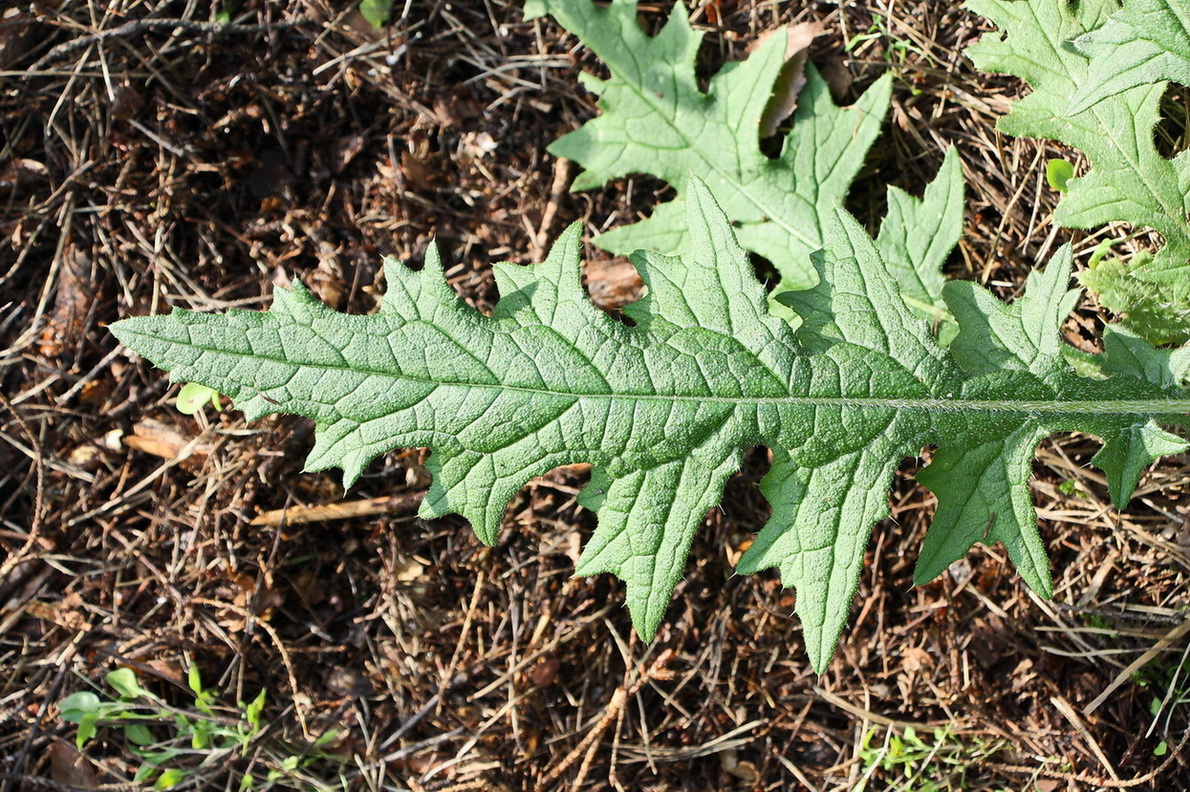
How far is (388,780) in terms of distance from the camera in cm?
311

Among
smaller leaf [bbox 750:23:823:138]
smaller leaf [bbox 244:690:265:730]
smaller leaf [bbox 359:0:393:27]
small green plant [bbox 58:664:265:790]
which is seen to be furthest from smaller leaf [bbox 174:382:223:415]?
smaller leaf [bbox 750:23:823:138]

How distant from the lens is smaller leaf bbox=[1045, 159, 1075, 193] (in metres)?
2.84

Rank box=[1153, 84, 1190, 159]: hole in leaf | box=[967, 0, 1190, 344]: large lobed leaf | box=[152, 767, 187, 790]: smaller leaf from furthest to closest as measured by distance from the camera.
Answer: box=[152, 767, 187, 790]: smaller leaf, box=[1153, 84, 1190, 159]: hole in leaf, box=[967, 0, 1190, 344]: large lobed leaf

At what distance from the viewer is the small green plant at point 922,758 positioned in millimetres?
2918

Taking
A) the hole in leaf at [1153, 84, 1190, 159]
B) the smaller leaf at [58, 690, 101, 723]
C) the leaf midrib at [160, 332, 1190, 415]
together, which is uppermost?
the hole in leaf at [1153, 84, 1190, 159]

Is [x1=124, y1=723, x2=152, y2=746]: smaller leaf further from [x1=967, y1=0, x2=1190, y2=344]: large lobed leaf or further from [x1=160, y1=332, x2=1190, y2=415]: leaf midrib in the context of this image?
[x1=967, y1=0, x2=1190, y2=344]: large lobed leaf

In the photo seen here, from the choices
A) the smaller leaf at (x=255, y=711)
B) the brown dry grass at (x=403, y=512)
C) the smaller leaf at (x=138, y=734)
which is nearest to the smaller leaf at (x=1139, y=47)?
the brown dry grass at (x=403, y=512)

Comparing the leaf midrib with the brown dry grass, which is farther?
the brown dry grass

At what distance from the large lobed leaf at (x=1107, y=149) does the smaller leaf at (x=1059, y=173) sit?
0.72ft

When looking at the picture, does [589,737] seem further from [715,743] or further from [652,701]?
[715,743]

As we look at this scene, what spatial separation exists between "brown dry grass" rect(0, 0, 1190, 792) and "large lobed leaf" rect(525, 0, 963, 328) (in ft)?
0.80

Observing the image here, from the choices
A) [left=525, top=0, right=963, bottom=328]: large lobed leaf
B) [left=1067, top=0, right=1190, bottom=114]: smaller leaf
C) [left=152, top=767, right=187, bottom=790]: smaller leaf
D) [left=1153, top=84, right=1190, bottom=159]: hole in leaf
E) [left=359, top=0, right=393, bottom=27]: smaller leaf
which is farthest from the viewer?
[left=359, top=0, right=393, bottom=27]: smaller leaf

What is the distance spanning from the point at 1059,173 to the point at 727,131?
1.09 m

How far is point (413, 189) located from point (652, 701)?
2.07 metres
